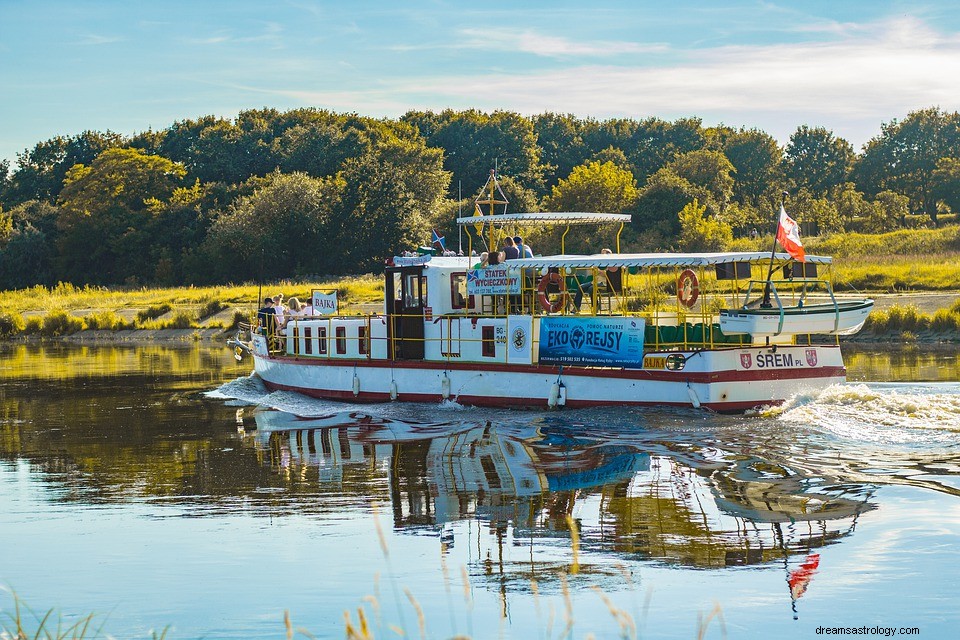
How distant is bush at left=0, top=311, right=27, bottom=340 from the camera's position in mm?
60188

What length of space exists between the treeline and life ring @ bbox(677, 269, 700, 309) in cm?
4360

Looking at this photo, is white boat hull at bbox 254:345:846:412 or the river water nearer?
the river water

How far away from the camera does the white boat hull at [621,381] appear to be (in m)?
19.8

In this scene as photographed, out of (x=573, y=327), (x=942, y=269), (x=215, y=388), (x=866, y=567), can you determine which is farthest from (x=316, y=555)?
(x=942, y=269)

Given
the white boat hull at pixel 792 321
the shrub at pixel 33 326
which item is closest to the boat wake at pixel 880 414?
the white boat hull at pixel 792 321

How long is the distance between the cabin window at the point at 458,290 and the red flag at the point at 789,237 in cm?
782

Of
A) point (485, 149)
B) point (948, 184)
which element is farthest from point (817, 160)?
point (485, 149)

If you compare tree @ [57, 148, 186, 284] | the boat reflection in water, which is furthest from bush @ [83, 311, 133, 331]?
the boat reflection in water

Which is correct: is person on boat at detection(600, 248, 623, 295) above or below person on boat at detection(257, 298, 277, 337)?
above

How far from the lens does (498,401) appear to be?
886 inches

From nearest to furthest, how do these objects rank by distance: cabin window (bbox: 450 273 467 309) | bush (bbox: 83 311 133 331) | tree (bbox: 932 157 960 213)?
cabin window (bbox: 450 273 467 309) < bush (bbox: 83 311 133 331) < tree (bbox: 932 157 960 213)

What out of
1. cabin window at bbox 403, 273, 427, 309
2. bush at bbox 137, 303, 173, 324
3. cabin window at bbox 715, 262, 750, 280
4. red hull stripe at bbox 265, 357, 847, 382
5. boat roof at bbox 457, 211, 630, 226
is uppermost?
boat roof at bbox 457, 211, 630, 226

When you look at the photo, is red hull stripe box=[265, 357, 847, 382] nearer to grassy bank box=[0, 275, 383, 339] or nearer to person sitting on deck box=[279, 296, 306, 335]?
person sitting on deck box=[279, 296, 306, 335]

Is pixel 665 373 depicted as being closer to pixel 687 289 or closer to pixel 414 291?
pixel 687 289
